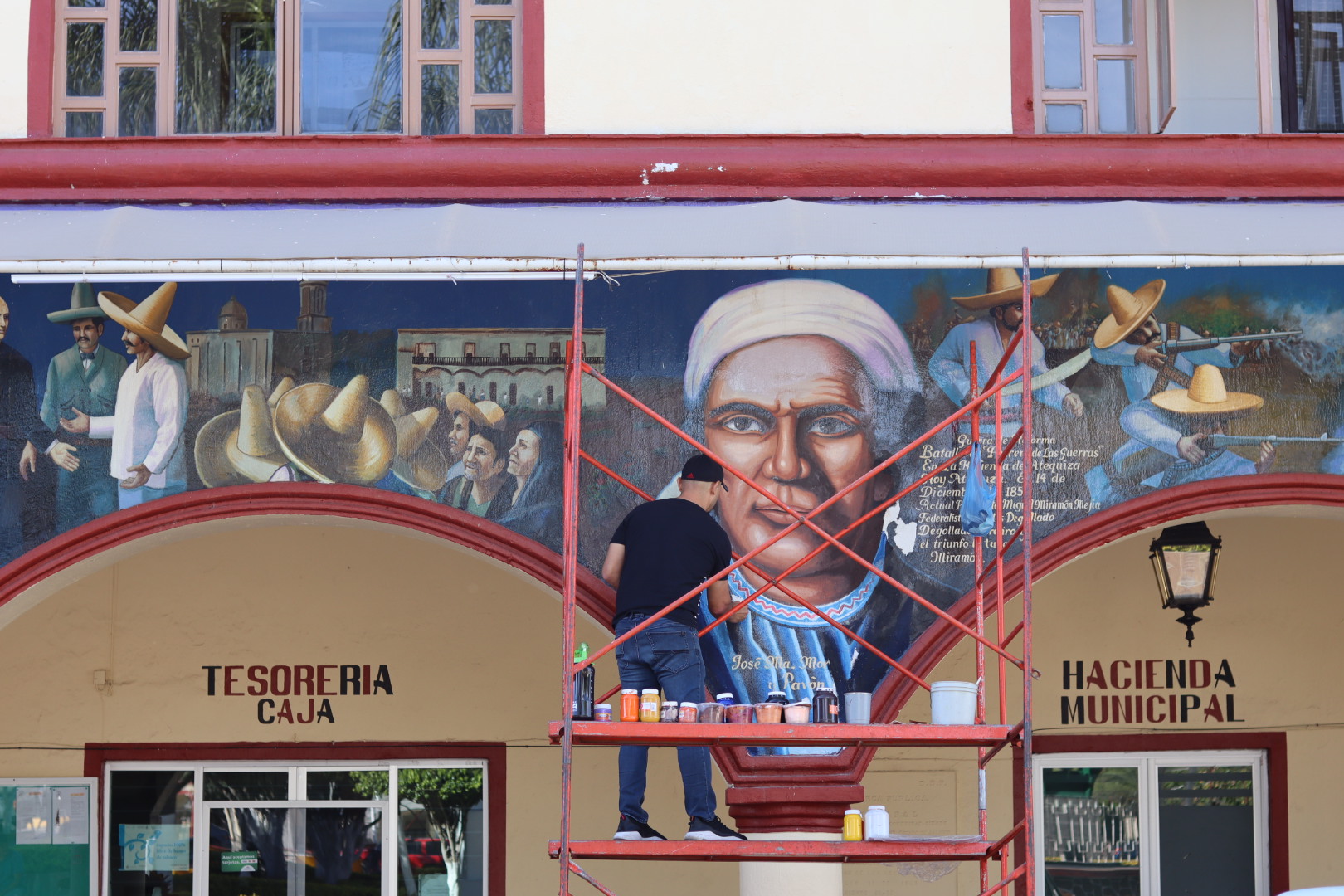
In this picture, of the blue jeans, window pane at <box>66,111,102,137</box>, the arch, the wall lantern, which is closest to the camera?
the blue jeans

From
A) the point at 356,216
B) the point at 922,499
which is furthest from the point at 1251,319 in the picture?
the point at 356,216

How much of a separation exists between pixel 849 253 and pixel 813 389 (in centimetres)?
104

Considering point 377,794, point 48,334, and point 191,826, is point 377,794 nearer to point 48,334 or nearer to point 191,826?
point 191,826

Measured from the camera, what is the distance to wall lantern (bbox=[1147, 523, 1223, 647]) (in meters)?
9.45

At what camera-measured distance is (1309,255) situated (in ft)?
24.2

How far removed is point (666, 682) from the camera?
7.54 m

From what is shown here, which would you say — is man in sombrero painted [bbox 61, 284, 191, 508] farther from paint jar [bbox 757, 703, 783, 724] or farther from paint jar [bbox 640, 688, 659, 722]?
paint jar [bbox 757, 703, 783, 724]

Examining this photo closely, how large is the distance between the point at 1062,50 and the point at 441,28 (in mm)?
2962

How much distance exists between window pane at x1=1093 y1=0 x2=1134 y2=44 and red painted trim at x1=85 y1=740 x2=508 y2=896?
16.0 ft

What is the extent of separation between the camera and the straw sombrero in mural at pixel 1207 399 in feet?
27.2

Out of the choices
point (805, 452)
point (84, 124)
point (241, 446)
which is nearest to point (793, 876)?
point (805, 452)

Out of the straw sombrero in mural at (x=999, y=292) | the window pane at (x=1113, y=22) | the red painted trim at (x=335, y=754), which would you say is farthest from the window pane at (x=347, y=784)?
the window pane at (x=1113, y=22)

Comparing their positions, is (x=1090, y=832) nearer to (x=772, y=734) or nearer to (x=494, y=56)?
(x=772, y=734)

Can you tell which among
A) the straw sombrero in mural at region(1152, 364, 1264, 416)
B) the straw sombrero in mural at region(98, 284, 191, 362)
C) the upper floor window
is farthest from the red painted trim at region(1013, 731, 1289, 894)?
the straw sombrero in mural at region(98, 284, 191, 362)
